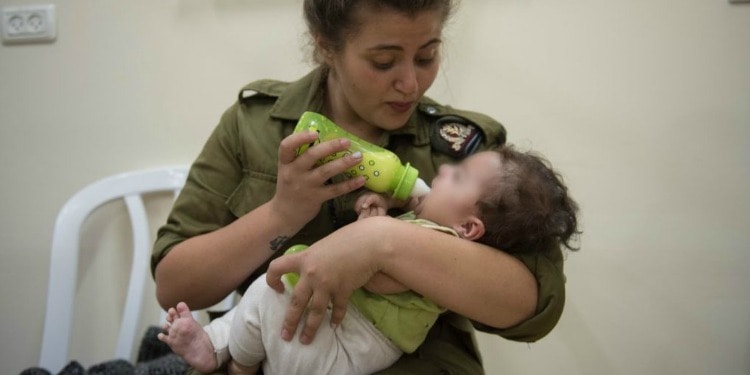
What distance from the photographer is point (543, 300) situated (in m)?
0.83

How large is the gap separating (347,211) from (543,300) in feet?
1.16

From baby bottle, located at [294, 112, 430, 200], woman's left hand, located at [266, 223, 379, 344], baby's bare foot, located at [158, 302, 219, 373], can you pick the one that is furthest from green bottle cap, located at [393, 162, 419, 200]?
baby's bare foot, located at [158, 302, 219, 373]

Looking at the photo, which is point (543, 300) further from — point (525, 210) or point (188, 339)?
point (188, 339)

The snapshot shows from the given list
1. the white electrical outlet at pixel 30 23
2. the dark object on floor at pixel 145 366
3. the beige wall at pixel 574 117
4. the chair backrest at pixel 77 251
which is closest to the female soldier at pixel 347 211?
the dark object on floor at pixel 145 366

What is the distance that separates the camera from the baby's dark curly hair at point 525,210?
0.82 meters

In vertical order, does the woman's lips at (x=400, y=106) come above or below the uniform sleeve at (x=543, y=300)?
above

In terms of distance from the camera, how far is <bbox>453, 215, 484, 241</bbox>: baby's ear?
2.73 feet

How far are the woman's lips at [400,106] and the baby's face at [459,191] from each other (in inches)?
5.0

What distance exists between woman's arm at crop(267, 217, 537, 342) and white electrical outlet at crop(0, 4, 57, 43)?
1.21m

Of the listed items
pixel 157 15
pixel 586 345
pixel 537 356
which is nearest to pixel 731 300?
pixel 586 345

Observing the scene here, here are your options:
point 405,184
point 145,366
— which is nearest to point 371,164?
point 405,184

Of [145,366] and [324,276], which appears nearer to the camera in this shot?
[324,276]

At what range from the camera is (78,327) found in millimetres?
1636

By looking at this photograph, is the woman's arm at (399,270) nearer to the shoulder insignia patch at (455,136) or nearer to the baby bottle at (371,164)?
the baby bottle at (371,164)
